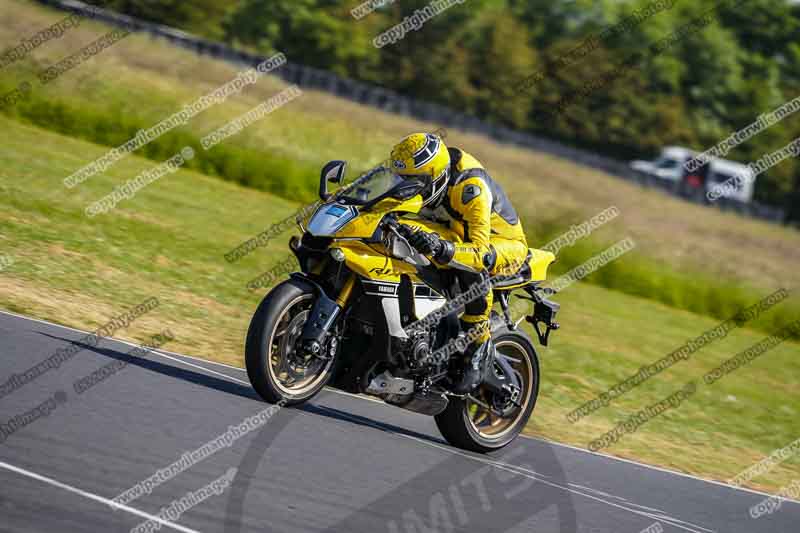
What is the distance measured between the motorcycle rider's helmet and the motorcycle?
0.06 metres

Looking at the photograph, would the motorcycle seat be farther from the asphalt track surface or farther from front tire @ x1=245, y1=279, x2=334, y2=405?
front tire @ x1=245, y1=279, x2=334, y2=405

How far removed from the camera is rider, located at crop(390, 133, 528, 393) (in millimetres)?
7504

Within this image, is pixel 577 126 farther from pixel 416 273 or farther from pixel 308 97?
pixel 416 273

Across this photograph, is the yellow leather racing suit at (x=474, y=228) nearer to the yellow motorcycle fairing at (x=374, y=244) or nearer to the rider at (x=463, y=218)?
the rider at (x=463, y=218)

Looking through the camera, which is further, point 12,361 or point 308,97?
point 308,97

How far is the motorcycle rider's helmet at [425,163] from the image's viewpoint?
7.51 metres

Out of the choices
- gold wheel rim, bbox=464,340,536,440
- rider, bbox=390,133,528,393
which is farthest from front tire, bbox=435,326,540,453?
rider, bbox=390,133,528,393

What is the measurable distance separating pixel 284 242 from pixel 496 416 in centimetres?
984

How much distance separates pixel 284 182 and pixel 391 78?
40.0 m

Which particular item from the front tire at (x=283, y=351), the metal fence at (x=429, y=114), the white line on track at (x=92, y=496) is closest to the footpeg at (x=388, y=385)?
the front tire at (x=283, y=351)

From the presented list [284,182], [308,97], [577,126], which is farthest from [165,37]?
[577,126]

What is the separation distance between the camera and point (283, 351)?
7246 millimetres

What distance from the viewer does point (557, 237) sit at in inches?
917

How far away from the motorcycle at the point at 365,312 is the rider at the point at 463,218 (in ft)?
0.26
